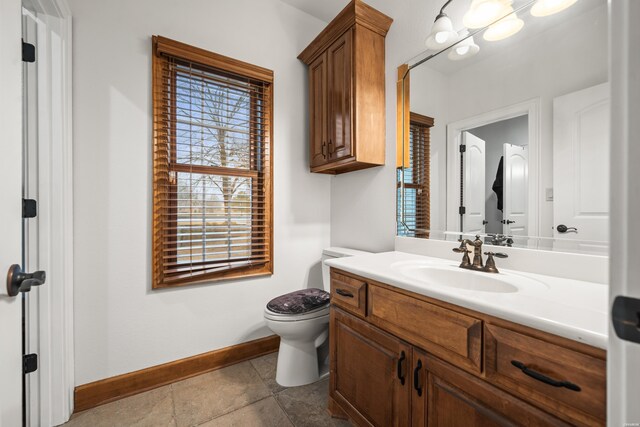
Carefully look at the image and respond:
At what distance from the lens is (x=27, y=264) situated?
133cm

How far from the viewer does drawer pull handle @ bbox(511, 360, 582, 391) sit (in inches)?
25.1

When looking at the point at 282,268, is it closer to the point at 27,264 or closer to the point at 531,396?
the point at 27,264

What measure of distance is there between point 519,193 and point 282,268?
1619mm

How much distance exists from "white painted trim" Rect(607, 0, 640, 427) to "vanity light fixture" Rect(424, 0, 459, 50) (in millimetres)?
1308

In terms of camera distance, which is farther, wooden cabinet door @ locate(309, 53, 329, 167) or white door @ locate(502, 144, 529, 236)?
wooden cabinet door @ locate(309, 53, 329, 167)

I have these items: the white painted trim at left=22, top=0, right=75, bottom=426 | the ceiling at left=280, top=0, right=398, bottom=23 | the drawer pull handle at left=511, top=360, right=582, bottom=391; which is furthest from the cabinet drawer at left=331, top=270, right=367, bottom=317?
the ceiling at left=280, top=0, right=398, bottom=23

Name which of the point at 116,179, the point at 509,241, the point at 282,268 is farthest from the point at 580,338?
the point at 116,179

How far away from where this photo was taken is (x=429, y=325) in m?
0.96

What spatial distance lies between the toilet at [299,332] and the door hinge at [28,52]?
1739 millimetres

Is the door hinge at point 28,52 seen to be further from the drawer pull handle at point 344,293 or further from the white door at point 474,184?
the white door at point 474,184

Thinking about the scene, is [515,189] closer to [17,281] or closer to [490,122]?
[490,122]

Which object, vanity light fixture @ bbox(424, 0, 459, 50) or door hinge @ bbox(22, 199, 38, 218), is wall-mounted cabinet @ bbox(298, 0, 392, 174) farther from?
door hinge @ bbox(22, 199, 38, 218)

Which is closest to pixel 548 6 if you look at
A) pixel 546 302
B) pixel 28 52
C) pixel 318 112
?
pixel 546 302

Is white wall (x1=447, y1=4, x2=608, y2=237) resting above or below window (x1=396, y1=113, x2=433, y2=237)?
above
